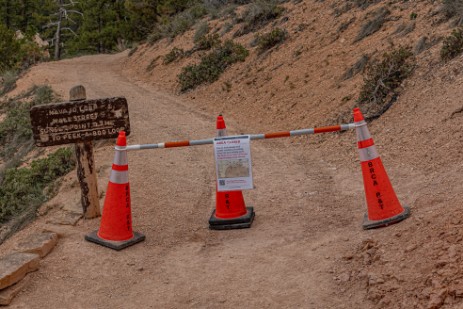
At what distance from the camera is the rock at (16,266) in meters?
5.35

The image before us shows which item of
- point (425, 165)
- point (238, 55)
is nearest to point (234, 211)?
point (425, 165)

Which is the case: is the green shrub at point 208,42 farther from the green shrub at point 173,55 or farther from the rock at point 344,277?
the rock at point 344,277

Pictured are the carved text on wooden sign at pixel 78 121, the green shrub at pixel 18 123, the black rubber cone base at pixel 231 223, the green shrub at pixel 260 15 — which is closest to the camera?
the black rubber cone base at pixel 231 223

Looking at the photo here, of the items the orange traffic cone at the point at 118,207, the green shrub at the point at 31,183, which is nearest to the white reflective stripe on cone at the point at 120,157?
the orange traffic cone at the point at 118,207

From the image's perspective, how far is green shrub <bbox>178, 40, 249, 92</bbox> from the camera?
54.6 feet

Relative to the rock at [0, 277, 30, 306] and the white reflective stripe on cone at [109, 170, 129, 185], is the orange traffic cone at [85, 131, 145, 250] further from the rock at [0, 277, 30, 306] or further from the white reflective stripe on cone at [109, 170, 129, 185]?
the rock at [0, 277, 30, 306]

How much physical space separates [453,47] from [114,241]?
644 cm

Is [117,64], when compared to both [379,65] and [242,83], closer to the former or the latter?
[242,83]

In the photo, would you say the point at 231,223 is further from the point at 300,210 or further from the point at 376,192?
the point at 376,192

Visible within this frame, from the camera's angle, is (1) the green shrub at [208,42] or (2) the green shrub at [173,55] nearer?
(1) the green shrub at [208,42]

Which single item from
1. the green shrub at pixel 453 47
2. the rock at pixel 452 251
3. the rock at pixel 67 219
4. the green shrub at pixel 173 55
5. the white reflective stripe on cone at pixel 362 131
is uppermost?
the green shrub at pixel 173 55

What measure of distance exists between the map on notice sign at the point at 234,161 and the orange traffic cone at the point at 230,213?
25 centimetres

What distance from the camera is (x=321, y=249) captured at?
18.1ft

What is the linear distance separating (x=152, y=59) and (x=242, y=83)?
8.57 metres
